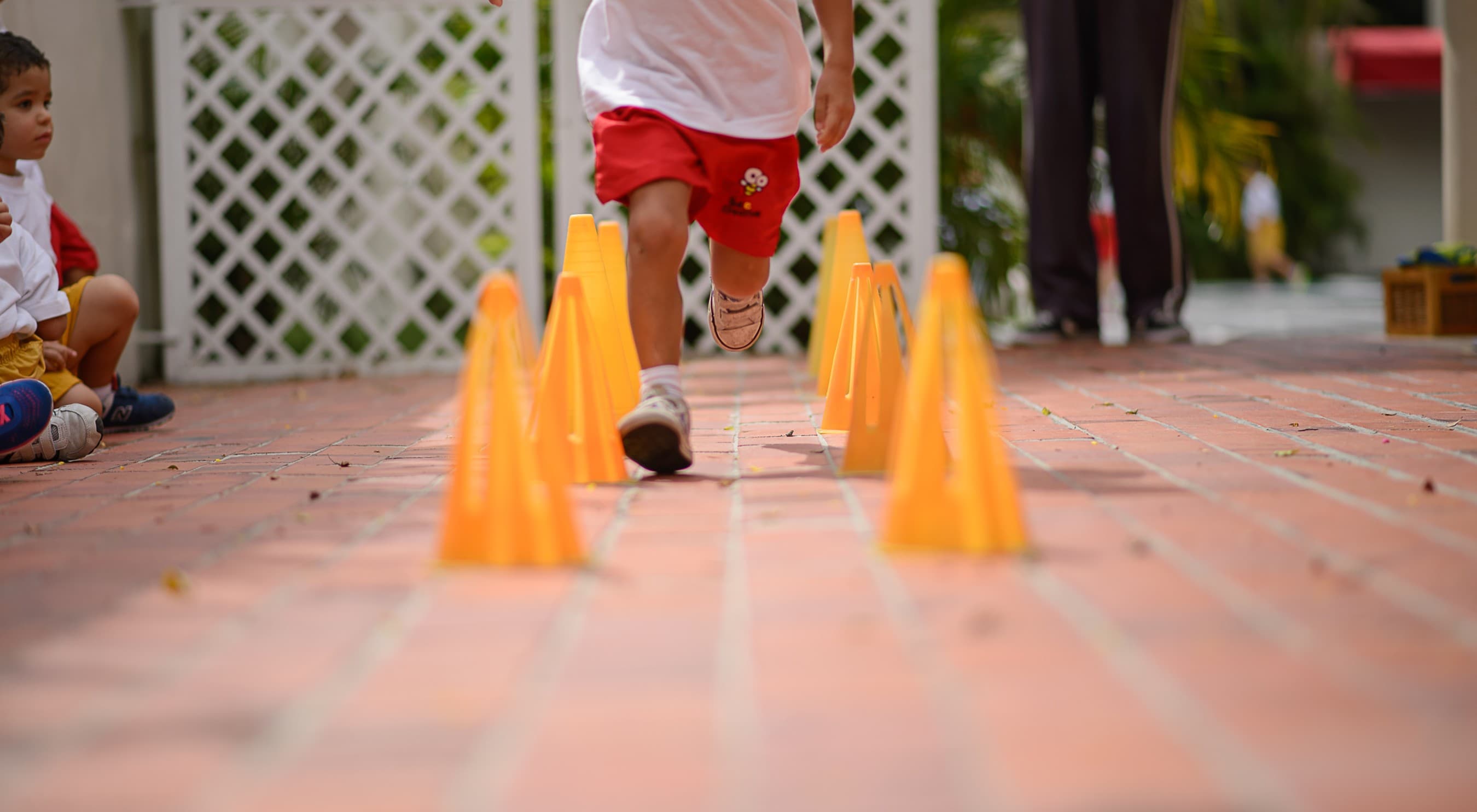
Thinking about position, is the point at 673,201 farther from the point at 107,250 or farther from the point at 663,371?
the point at 107,250

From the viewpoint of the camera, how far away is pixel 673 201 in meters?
3.03

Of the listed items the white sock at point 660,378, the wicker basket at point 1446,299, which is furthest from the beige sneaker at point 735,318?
the wicker basket at point 1446,299

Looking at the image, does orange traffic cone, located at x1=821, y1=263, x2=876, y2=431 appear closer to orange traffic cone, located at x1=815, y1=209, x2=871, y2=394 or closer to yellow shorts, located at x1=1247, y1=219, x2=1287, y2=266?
orange traffic cone, located at x1=815, y1=209, x2=871, y2=394

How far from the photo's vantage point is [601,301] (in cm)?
362

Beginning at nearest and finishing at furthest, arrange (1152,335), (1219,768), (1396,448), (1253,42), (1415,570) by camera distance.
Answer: (1219,768), (1415,570), (1396,448), (1152,335), (1253,42)

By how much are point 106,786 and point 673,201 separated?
1.97 meters

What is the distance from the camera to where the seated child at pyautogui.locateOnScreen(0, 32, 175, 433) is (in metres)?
3.67

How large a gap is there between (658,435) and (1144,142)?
4127 mm

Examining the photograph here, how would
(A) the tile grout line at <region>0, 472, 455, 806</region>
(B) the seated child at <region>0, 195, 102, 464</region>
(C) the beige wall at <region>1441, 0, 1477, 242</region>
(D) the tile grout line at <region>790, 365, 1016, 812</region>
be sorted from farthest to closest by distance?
(C) the beige wall at <region>1441, 0, 1477, 242</region>
(B) the seated child at <region>0, 195, 102, 464</region>
(A) the tile grout line at <region>0, 472, 455, 806</region>
(D) the tile grout line at <region>790, 365, 1016, 812</region>

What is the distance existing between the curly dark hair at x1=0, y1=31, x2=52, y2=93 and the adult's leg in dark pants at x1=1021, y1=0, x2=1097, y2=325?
4.20 metres

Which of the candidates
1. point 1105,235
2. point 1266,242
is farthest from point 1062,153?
point 1266,242

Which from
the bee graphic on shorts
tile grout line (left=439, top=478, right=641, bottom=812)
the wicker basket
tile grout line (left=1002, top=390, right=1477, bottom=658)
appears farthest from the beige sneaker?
the wicker basket

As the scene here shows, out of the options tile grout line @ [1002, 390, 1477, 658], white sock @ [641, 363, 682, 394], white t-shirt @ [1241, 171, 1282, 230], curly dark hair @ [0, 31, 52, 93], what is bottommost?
tile grout line @ [1002, 390, 1477, 658]

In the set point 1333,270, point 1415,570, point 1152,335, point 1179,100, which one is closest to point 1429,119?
point 1333,270
